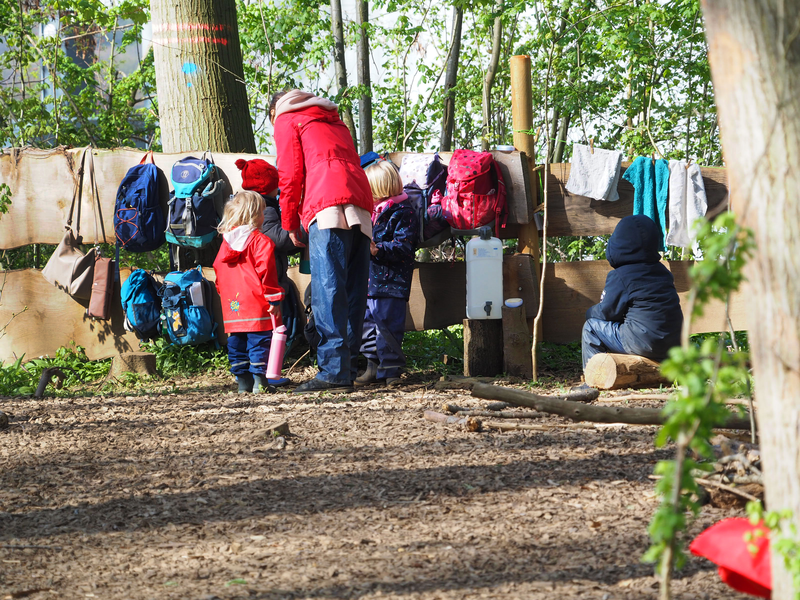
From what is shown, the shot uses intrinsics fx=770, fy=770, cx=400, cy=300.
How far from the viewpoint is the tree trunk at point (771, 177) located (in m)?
1.52

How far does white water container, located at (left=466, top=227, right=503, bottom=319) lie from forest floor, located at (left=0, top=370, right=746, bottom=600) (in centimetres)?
138

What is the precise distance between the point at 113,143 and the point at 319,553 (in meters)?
9.84

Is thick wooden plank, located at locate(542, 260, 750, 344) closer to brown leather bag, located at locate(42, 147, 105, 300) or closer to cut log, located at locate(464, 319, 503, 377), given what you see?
cut log, located at locate(464, 319, 503, 377)

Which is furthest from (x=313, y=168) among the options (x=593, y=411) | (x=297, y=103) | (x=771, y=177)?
(x=771, y=177)

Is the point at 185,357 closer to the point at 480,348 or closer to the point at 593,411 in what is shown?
the point at 480,348

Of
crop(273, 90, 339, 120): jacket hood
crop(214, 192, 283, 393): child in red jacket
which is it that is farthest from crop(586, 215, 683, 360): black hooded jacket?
crop(214, 192, 283, 393): child in red jacket

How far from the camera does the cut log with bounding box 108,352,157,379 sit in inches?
252

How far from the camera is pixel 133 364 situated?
6395mm

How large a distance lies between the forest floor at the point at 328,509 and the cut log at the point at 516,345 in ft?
3.94

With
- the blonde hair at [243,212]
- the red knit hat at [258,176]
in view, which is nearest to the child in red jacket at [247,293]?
the blonde hair at [243,212]

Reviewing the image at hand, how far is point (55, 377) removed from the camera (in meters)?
6.69

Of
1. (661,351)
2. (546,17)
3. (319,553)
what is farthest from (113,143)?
(319,553)

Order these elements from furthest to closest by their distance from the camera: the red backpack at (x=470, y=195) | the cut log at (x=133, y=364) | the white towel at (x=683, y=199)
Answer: the white towel at (x=683, y=199), the cut log at (x=133, y=364), the red backpack at (x=470, y=195)

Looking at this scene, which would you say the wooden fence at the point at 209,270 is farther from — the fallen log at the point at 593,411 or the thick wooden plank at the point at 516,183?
the fallen log at the point at 593,411
